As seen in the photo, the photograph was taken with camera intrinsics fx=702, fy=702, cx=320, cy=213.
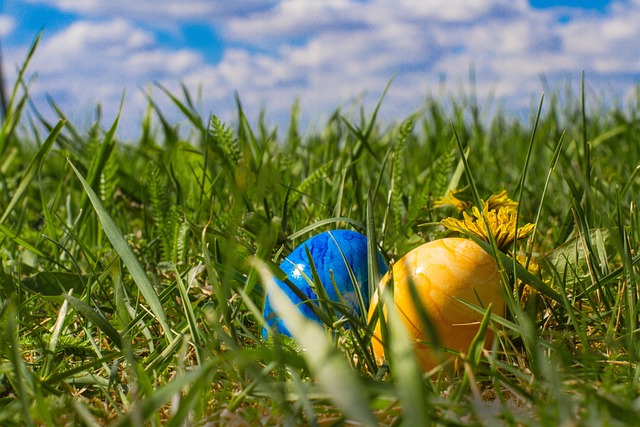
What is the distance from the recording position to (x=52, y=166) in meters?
4.02

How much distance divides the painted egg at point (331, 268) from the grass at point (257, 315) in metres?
0.05

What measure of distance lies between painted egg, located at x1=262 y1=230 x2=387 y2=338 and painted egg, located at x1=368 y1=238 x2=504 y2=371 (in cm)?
16

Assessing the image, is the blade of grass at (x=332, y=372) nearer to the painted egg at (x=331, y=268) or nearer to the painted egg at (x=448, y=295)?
the painted egg at (x=448, y=295)

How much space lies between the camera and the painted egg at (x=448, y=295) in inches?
56.3

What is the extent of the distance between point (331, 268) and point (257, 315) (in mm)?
579

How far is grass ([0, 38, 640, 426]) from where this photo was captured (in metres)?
1.01

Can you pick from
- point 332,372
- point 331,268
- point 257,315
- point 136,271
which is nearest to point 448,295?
point 331,268

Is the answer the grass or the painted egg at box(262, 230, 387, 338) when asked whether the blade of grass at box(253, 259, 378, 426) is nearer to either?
the grass

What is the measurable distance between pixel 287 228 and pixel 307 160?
3.65 ft

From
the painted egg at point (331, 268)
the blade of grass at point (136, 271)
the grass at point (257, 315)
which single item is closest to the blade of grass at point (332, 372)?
the grass at point (257, 315)

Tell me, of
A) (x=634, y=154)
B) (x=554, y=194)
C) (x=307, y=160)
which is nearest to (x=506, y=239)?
(x=554, y=194)

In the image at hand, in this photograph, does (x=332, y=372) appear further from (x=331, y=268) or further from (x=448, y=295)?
(x=331, y=268)

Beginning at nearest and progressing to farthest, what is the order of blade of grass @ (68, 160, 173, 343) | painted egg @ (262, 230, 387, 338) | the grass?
the grass → blade of grass @ (68, 160, 173, 343) → painted egg @ (262, 230, 387, 338)

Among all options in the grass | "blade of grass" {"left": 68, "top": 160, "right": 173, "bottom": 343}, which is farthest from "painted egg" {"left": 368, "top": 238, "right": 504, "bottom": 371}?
"blade of grass" {"left": 68, "top": 160, "right": 173, "bottom": 343}
